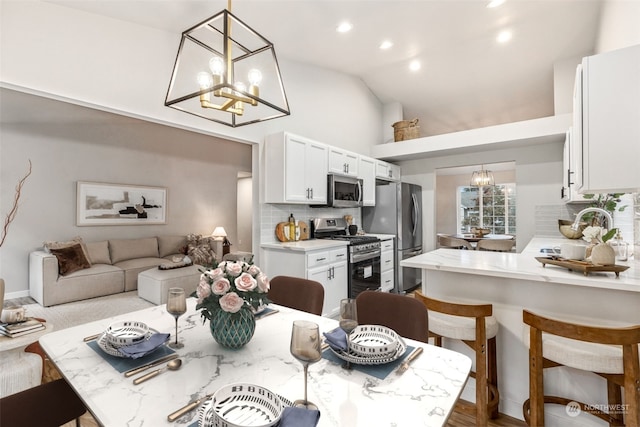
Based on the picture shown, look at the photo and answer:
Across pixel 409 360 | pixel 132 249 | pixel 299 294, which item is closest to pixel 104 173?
pixel 132 249

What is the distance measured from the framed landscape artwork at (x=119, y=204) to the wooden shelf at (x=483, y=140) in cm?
437

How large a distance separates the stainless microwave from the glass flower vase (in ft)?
9.99

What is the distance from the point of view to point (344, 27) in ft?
11.4

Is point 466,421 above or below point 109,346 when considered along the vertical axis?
below

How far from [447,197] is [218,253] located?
21.4 ft

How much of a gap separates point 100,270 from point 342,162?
12.6ft

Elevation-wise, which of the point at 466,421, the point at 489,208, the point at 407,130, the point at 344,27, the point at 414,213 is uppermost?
the point at 344,27

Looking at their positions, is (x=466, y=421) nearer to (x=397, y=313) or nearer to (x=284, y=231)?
(x=397, y=313)

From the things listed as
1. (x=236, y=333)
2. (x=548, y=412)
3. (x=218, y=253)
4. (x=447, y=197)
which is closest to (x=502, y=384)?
(x=548, y=412)

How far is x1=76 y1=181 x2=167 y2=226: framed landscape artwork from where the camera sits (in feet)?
17.2

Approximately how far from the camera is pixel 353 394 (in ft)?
2.93

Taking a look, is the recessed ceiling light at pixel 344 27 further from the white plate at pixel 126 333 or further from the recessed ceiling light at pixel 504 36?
the white plate at pixel 126 333

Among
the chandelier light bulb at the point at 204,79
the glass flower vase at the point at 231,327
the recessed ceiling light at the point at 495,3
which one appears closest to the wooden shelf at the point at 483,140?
the recessed ceiling light at the point at 495,3

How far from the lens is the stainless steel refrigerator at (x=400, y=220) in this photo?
15.8 feet
